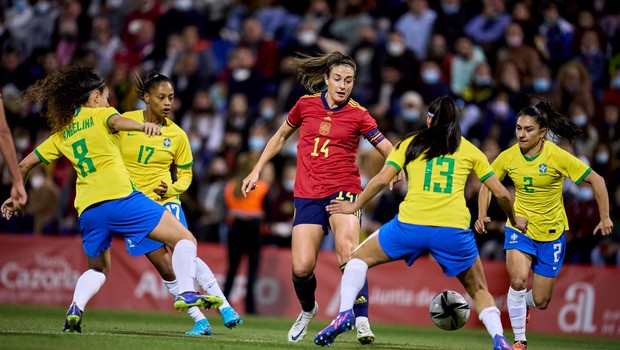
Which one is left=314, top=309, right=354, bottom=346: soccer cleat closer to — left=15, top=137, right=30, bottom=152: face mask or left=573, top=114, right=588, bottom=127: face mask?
left=573, top=114, right=588, bottom=127: face mask

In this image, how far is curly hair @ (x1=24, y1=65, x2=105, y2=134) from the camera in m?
9.58

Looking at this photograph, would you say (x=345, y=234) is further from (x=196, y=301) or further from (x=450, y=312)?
(x=196, y=301)

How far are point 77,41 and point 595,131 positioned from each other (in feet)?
39.6

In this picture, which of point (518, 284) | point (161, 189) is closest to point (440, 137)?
point (518, 284)

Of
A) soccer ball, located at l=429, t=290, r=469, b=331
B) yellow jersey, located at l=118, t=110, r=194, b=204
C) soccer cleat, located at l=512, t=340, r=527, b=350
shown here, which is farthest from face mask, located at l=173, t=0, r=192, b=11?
soccer ball, located at l=429, t=290, r=469, b=331

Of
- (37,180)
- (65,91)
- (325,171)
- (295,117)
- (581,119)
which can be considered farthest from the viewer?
(37,180)

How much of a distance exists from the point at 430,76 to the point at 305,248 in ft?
30.5

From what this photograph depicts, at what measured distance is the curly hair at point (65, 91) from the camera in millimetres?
9578

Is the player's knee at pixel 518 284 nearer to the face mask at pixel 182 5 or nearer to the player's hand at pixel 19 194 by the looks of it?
the player's hand at pixel 19 194

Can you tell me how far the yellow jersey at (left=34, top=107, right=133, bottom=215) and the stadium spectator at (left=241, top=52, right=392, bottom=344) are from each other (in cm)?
144

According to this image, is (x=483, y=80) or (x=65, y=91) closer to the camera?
(x=65, y=91)

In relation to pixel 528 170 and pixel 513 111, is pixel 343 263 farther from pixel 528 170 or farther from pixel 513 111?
pixel 513 111

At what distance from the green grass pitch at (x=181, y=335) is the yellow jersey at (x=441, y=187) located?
1694 millimetres

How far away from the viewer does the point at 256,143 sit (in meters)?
18.4
